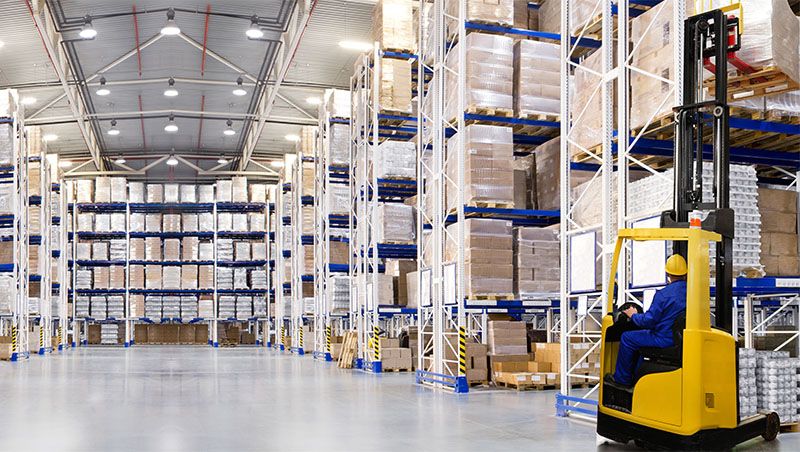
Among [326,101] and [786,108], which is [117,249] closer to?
[326,101]

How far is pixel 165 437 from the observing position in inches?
302

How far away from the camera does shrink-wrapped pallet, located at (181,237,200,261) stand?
109 feet

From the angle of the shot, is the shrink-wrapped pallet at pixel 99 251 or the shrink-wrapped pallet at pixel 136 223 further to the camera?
the shrink-wrapped pallet at pixel 136 223

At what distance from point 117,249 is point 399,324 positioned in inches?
576

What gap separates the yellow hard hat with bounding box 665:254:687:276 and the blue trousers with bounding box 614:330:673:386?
0.46m

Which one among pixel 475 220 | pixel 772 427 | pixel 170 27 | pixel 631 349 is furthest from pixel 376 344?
pixel 631 349

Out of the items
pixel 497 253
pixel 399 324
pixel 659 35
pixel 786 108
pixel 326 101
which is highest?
pixel 326 101

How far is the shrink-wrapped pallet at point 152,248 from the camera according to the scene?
33125 mm

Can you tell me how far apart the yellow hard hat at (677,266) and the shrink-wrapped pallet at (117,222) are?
95.1 ft

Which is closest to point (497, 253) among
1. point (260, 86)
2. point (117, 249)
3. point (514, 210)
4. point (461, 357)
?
point (514, 210)

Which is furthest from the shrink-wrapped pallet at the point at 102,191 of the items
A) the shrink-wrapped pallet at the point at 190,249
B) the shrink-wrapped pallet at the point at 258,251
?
the shrink-wrapped pallet at the point at 258,251

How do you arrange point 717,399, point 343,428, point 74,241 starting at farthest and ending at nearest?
1. point 74,241
2. point 343,428
3. point 717,399

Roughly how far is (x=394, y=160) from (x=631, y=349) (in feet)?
32.4

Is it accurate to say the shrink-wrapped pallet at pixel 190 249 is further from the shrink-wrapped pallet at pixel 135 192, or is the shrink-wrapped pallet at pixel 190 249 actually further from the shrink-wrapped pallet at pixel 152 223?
the shrink-wrapped pallet at pixel 135 192
